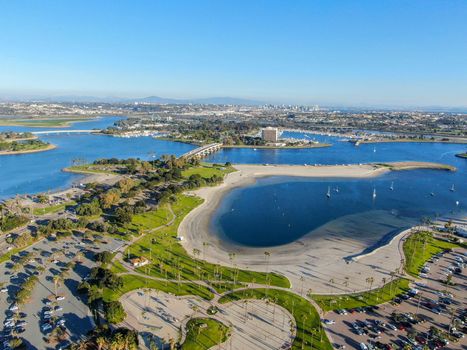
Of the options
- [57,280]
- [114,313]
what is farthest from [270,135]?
[114,313]

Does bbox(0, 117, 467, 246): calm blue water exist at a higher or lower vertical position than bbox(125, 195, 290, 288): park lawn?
lower

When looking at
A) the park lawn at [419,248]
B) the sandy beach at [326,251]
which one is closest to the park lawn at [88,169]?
the sandy beach at [326,251]

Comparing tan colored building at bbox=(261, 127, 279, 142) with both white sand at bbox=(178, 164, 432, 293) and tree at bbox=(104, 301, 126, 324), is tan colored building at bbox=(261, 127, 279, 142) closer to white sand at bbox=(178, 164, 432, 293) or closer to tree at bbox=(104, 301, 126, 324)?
white sand at bbox=(178, 164, 432, 293)

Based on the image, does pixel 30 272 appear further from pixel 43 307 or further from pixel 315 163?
pixel 315 163

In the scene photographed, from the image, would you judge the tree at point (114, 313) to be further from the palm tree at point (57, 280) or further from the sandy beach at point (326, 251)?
the sandy beach at point (326, 251)

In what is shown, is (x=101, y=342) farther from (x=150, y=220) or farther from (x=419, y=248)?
(x=419, y=248)

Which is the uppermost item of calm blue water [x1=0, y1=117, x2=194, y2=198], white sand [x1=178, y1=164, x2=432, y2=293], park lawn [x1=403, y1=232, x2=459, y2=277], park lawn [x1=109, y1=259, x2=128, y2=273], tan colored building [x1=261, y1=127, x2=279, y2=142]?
tan colored building [x1=261, y1=127, x2=279, y2=142]

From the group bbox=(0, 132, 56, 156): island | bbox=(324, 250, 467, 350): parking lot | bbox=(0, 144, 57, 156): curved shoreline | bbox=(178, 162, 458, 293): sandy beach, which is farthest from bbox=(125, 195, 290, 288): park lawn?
bbox=(0, 132, 56, 156): island
